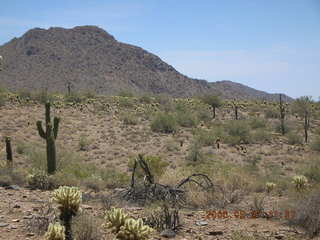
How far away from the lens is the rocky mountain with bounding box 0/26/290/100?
73.7 metres

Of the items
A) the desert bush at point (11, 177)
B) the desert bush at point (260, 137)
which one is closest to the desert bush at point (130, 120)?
the desert bush at point (260, 137)

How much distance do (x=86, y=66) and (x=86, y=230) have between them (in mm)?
77762

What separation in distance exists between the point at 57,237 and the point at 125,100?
119 feet

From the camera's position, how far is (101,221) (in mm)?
7504

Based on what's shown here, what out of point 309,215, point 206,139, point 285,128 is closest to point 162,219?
point 309,215

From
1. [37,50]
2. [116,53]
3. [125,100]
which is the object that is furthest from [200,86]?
[125,100]

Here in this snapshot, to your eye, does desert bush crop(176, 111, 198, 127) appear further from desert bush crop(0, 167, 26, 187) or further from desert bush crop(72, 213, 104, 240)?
desert bush crop(72, 213, 104, 240)

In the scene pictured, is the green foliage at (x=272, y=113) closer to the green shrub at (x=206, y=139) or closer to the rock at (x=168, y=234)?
the green shrub at (x=206, y=139)

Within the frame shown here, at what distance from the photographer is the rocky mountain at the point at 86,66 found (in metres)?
73.7

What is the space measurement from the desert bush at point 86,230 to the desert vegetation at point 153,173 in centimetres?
2

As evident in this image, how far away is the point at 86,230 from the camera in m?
6.57

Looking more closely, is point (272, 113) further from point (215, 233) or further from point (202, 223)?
point (215, 233)

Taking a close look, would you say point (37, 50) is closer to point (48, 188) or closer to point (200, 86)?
point (200, 86)
